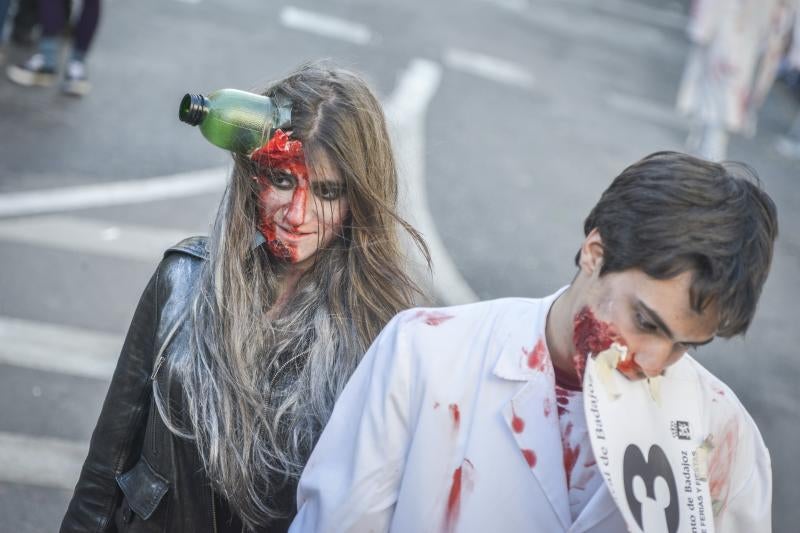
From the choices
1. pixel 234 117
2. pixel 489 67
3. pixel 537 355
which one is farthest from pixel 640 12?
pixel 537 355

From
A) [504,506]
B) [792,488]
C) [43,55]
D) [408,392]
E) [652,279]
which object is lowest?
[792,488]

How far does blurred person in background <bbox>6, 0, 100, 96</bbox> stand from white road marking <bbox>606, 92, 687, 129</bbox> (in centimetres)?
642

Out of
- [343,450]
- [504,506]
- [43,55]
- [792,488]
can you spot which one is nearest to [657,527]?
[504,506]

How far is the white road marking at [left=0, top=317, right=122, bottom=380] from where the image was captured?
18.2ft

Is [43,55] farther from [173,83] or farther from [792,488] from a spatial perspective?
[792,488]

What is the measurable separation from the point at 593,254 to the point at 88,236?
5.24 metres

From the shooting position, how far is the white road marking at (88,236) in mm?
6746

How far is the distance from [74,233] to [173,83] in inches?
127

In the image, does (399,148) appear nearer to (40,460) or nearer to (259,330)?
(259,330)

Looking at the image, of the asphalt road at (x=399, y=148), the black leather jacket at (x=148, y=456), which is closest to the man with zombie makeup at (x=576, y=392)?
the black leather jacket at (x=148, y=456)

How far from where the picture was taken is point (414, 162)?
31.4ft

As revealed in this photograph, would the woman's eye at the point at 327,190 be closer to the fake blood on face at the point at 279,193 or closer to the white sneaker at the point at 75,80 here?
the fake blood on face at the point at 279,193

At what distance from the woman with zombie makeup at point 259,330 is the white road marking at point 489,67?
31.3 feet

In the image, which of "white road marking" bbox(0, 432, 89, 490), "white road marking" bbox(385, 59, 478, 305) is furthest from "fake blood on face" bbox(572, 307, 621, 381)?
"white road marking" bbox(385, 59, 478, 305)
